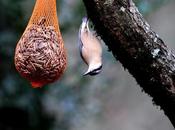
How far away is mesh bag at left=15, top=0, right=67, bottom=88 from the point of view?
75.5 inches

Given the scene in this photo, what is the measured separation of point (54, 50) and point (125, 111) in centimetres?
488

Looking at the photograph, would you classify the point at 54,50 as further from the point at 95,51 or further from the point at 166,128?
the point at 166,128

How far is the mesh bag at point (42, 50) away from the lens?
6.29 feet

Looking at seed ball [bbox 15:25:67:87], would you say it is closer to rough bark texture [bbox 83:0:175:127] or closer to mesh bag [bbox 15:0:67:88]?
mesh bag [bbox 15:0:67:88]

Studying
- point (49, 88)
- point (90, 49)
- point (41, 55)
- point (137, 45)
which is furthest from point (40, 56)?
point (49, 88)

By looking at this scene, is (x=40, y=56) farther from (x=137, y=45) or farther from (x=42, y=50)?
(x=137, y=45)

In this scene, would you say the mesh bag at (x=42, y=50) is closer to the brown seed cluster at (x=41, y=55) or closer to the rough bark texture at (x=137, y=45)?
the brown seed cluster at (x=41, y=55)

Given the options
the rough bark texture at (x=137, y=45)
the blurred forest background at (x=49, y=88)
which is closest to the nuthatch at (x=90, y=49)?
the rough bark texture at (x=137, y=45)

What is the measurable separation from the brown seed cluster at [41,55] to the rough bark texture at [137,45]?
0.56 ft

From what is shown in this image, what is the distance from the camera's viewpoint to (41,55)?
1.93 metres

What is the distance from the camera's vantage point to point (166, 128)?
21.1 ft

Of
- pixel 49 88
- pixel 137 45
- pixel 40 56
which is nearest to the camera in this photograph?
pixel 40 56

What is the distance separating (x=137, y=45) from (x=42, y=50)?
1.18 feet

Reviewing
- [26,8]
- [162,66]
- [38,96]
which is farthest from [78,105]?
[162,66]
